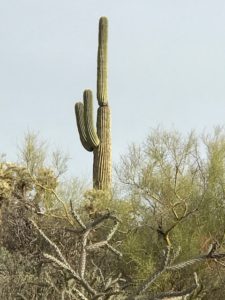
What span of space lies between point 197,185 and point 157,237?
184 centimetres

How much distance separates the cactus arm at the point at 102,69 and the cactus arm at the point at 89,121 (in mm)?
663

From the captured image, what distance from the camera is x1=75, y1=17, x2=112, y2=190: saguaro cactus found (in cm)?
1753

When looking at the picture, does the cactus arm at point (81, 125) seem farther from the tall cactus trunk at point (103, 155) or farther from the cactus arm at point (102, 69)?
the cactus arm at point (102, 69)

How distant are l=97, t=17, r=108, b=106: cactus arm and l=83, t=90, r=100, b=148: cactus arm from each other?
2.17 ft

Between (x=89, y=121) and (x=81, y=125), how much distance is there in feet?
2.10

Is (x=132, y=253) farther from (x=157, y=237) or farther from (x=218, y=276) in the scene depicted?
(x=218, y=276)

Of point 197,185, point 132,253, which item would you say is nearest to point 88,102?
point 197,185

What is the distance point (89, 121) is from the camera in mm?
17859

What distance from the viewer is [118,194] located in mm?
15047

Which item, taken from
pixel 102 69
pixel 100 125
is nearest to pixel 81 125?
pixel 100 125

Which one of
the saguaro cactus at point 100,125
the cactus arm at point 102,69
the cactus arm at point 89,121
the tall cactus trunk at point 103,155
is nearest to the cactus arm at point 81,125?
the saguaro cactus at point 100,125

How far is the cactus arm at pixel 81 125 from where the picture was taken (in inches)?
712

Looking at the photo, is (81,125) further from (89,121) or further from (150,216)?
(150,216)

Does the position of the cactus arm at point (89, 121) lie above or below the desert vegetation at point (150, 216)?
above
